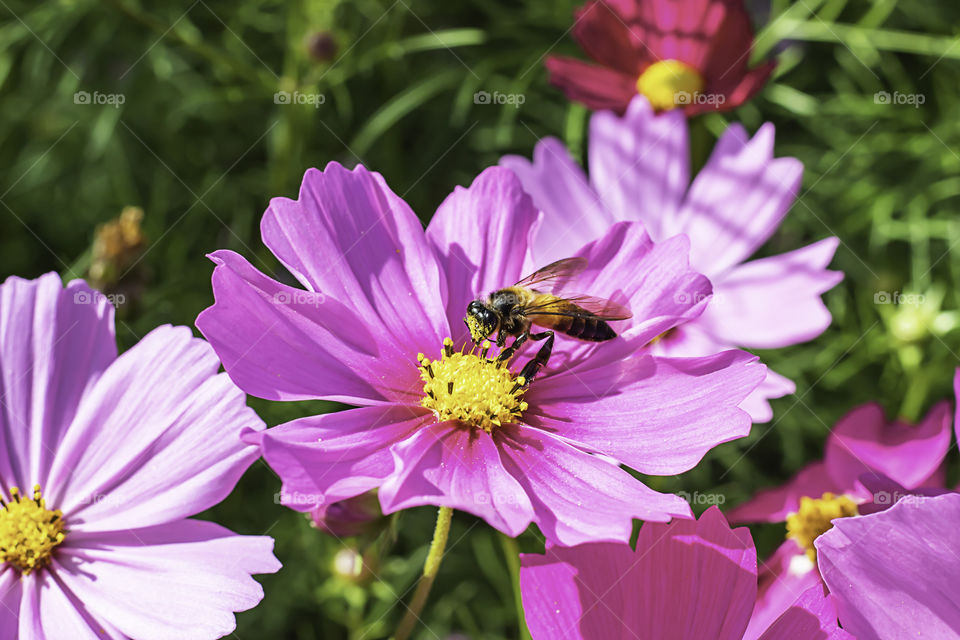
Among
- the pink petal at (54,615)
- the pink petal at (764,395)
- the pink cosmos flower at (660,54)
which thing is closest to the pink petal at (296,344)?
the pink petal at (54,615)

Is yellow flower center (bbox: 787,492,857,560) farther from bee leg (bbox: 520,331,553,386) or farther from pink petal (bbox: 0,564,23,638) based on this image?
pink petal (bbox: 0,564,23,638)

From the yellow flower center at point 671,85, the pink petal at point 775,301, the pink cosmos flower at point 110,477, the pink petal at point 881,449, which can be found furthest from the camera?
the yellow flower center at point 671,85

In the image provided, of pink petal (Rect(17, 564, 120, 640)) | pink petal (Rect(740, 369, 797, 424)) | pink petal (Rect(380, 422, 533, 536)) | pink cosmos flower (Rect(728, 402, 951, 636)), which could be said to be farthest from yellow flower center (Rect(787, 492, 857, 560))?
pink petal (Rect(17, 564, 120, 640))

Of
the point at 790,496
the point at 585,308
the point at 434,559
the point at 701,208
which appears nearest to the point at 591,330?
the point at 585,308

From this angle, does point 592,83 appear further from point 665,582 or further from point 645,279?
point 665,582

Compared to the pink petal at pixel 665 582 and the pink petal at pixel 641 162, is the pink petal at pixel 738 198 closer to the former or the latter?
the pink petal at pixel 641 162
